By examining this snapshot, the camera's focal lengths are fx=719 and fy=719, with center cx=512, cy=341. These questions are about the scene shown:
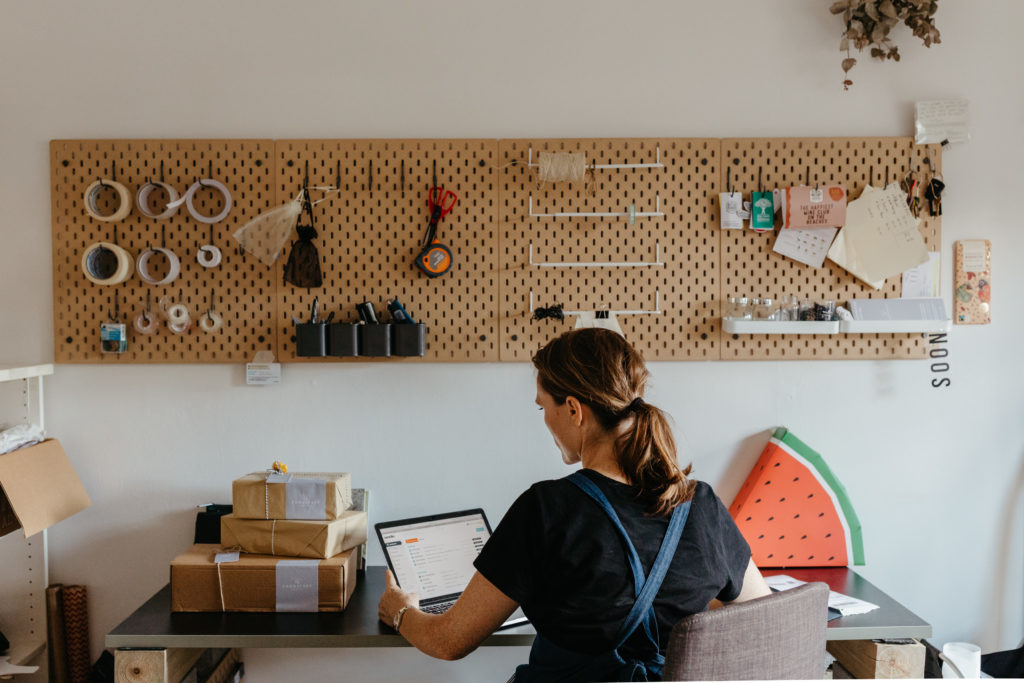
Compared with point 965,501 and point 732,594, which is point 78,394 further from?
point 965,501

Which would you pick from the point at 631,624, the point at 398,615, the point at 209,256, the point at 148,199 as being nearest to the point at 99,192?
the point at 148,199

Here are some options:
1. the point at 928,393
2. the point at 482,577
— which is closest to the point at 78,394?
the point at 482,577

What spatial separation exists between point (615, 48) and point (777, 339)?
101 cm

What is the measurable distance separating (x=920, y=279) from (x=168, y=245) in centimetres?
226

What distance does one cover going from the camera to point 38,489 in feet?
6.43

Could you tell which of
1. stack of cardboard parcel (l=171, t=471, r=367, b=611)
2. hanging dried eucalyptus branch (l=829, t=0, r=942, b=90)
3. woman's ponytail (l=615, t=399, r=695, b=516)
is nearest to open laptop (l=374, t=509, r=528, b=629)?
stack of cardboard parcel (l=171, t=471, r=367, b=611)

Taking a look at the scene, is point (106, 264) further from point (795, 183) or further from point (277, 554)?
point (795, 183)

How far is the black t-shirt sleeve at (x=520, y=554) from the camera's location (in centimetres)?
131

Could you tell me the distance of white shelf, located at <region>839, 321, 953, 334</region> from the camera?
210cm

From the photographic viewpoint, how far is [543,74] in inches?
85.2

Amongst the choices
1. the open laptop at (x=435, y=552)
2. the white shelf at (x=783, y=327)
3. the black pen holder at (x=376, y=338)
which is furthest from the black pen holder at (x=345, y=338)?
the white shelf at (x=783, y=327)

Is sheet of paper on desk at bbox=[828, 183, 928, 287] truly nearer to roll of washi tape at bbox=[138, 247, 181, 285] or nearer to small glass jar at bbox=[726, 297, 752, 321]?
small glass jar at bbox=[726, 297, 752, 321]

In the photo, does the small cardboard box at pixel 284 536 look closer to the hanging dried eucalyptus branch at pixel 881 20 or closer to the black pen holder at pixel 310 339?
the black pen holder at pixel 310 339

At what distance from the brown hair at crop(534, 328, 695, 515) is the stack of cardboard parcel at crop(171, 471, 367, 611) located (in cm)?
79
